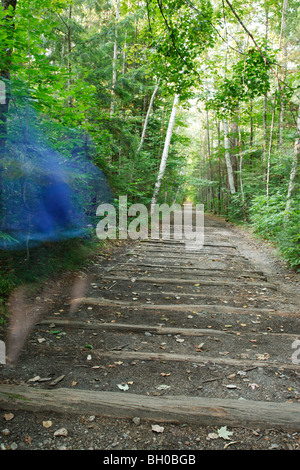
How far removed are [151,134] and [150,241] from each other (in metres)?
9.30

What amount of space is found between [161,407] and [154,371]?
566 millimetres

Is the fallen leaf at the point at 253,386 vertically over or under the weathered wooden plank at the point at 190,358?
under

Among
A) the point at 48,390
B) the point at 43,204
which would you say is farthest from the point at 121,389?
the point at 43,204

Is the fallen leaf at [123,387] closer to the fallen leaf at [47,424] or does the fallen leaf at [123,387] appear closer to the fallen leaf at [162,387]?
the fallen leaf at [162,387]

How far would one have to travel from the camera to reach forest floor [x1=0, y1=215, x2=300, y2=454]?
1.99 metres

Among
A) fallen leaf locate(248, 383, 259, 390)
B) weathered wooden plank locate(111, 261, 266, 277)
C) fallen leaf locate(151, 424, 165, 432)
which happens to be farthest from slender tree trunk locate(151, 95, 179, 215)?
fallen leaf locate(151, 424, 165, 432)

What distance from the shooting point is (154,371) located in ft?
9.05

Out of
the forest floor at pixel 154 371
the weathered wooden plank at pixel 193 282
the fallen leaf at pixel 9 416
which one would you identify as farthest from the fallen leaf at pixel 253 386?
the weathered wooden plank at pixel 193 282

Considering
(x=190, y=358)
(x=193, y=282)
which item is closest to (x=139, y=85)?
(x=193, y=282)

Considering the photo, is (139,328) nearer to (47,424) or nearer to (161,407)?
(161,407)

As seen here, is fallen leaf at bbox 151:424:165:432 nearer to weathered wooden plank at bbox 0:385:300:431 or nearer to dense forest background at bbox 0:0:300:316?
weathered wooden plank at bbox 0:385:300:431

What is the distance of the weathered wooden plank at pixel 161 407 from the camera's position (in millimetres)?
2109

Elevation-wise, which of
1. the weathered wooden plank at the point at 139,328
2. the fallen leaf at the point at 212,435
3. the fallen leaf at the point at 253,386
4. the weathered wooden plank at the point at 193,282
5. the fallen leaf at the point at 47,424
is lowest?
the fallen leaf at the point at 212,435

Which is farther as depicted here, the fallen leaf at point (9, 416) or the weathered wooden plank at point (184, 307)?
the weathered wooden plank at point (184, 307)
